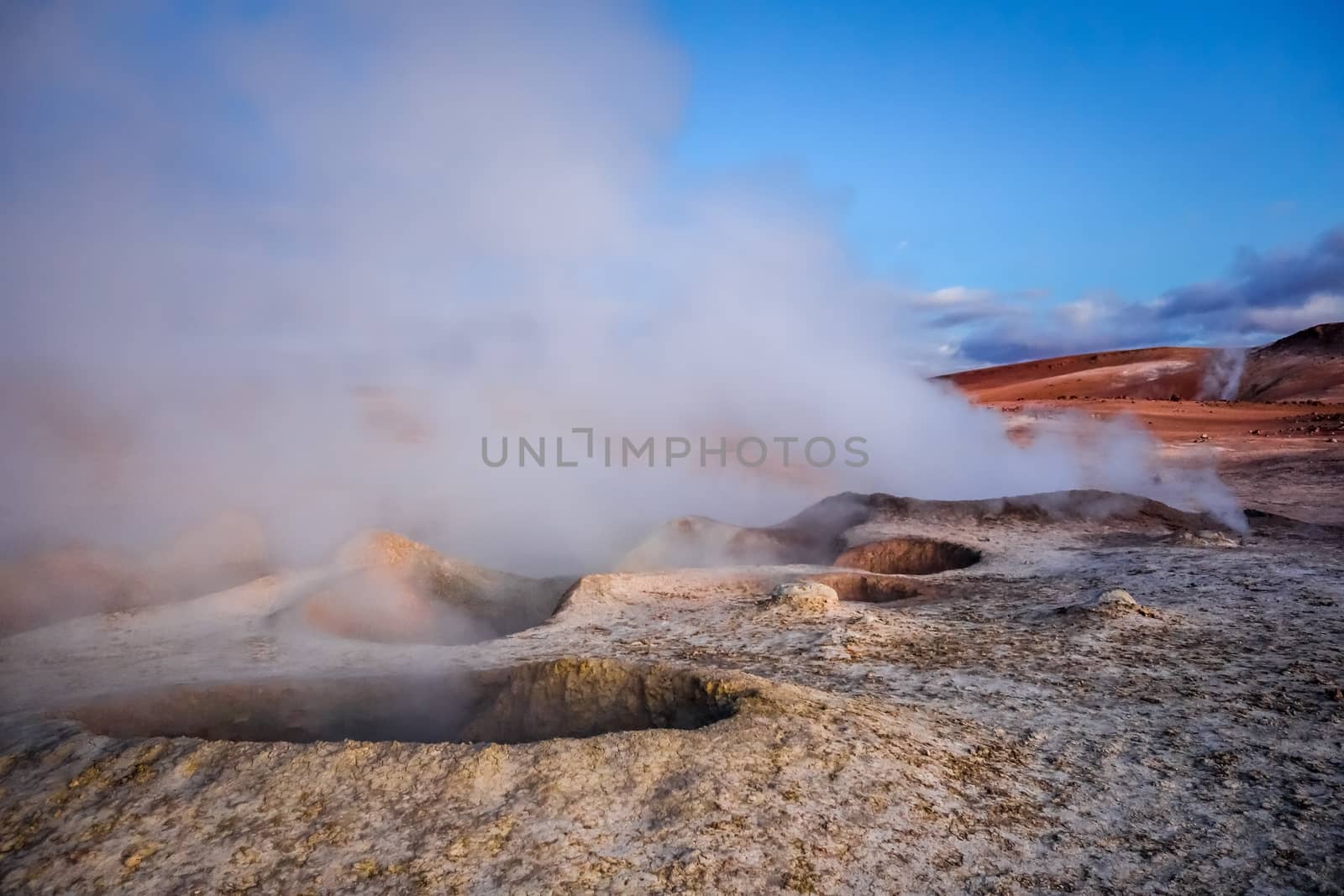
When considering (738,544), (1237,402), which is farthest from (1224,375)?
(738,544)

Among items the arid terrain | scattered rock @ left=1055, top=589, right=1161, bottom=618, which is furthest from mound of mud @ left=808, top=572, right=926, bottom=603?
scattered rock @ left=1055, top=589, right=1161, bottom=618

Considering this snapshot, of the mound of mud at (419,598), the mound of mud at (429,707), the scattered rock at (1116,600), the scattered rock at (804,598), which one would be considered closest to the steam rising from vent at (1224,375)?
the scattered rock at (1116,600)

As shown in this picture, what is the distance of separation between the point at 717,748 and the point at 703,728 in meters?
0.18

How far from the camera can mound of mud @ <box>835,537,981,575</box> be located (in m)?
7.57

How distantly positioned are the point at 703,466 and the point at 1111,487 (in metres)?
6.53

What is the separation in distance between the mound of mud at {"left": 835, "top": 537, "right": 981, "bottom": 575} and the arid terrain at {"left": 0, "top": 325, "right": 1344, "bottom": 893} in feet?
0.69

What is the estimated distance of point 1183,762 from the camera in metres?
3.01

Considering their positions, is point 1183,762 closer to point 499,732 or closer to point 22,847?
point 499,732

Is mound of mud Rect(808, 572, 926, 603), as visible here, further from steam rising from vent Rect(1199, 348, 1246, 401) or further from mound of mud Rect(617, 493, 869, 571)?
steam rising from vent Rect(1199, 348, 1246, 401)

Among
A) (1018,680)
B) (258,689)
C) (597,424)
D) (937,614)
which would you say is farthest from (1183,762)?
(597,424)

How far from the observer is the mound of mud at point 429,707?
3803 mm

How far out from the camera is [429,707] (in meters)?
4.19

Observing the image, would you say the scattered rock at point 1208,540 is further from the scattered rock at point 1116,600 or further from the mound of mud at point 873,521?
the scattered rock at point 1116,600

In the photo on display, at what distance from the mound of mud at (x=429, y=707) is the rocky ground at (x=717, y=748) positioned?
16 mm
